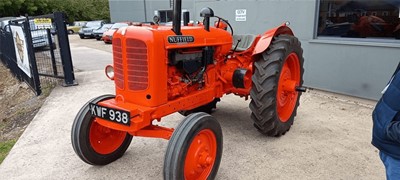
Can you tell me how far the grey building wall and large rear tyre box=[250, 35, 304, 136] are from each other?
180 centimetres

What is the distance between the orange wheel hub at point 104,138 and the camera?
3168 millimetres

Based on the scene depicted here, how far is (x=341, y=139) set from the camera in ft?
12.6

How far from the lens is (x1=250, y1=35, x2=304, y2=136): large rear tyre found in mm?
3494

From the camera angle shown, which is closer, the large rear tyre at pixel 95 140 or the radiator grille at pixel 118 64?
the radiator grille at pixel 118 64

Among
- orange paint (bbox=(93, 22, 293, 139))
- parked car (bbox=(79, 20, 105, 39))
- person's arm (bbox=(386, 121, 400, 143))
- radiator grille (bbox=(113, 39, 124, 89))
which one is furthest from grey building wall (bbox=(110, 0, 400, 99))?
parked car (bbox=(79, 20, 105, 39))

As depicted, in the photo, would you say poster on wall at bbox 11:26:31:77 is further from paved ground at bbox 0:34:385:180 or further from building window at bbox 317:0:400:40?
building window at bbox 317:0:400:40

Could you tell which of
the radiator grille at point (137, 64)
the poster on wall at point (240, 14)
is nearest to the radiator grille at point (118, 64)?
the radiator grille at point (137, 64)

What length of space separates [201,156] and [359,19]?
4.12m

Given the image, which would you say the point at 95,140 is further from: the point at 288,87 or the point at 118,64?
the point at 288,87

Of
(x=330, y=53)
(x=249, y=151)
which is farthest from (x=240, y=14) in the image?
(x=249, y=151)

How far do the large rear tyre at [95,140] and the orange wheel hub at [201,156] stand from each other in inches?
39.8

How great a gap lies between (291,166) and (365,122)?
1.83 metres

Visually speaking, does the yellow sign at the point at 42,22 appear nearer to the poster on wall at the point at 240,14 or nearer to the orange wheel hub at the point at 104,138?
the poster on wall at the point at 240,14

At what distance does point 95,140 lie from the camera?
126 inches
